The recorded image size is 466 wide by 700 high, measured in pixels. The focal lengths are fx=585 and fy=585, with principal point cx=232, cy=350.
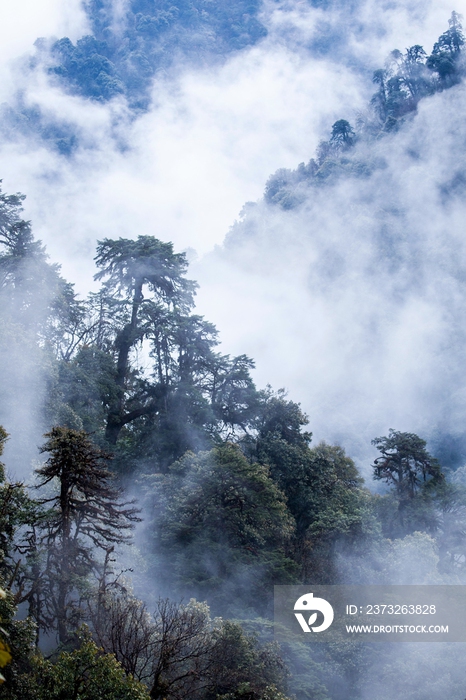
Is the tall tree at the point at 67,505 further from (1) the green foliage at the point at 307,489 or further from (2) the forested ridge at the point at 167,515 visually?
(1) the green foliage at the point at 307,489

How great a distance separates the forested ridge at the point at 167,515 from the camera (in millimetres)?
13195

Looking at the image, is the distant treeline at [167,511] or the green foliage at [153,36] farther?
the green foliage at [153,36]

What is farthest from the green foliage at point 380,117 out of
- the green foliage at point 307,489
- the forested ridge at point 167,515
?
the green foliage at point 307,489

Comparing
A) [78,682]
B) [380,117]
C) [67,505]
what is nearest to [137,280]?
[67,505]

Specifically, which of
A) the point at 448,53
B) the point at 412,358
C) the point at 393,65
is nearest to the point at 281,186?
the point at 393,65

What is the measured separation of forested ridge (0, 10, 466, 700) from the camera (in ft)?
43.3

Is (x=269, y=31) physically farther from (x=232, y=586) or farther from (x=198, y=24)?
(x=232, y=586)

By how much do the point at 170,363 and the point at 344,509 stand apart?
11.8m

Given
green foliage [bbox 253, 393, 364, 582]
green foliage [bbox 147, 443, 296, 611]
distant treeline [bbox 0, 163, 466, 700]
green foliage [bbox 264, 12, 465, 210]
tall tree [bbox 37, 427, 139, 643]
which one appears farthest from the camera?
green foliage [bbox 264, 12, 465, 210]

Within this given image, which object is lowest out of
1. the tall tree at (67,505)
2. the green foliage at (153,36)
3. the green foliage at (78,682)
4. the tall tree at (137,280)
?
the green foliage at (78,682)

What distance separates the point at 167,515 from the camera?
2252cm

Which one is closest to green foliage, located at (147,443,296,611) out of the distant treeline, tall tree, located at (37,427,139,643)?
the distant treeline

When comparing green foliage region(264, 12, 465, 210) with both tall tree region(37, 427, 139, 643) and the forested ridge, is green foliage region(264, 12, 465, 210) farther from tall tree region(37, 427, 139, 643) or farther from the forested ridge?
tall tree region(37, 427, 139, 643)

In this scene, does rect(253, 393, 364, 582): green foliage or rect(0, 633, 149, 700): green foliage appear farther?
rect(253, 393, 364, 582): green foliage
